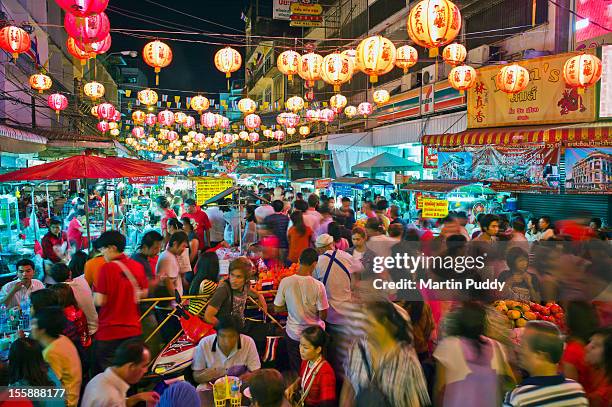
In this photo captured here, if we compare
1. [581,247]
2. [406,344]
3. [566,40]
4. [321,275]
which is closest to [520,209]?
[566,40]

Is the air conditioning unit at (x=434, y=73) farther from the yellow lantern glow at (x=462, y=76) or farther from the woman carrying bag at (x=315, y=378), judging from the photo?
the woman carrying bag at (x=315, y=378)

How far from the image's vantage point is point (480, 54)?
1460 cm

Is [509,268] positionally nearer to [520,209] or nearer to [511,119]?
[511,119]

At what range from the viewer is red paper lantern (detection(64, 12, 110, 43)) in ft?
25.1

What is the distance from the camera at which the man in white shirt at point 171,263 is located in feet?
21.9

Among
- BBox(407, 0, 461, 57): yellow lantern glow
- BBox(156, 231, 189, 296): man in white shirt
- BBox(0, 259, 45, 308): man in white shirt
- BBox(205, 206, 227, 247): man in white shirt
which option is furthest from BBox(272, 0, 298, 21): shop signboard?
BBox(0, 259, 45, 308): man in white shirt

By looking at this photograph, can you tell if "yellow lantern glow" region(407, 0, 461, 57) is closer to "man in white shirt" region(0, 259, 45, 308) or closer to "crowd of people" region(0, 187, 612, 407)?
"crowd of people" region(0, 187, 612, 407)

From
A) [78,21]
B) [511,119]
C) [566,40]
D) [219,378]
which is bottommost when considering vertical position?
[219,378]

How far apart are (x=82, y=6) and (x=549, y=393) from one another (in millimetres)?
6273

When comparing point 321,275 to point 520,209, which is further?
point 520,209

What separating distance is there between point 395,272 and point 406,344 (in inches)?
120

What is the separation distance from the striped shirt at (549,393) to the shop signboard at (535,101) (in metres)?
9.70

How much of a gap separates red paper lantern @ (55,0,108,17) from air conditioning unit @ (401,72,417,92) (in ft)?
48.8

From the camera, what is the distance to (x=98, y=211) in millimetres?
16922
